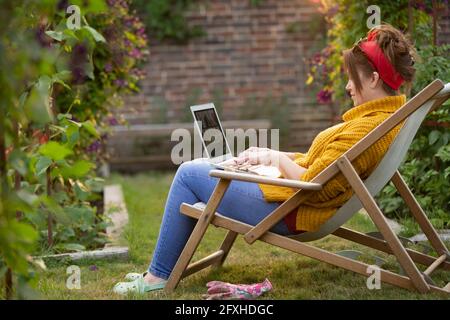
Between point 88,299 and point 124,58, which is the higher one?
point 124,58

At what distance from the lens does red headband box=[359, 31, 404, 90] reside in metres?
3.16

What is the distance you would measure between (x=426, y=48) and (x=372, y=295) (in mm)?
2028

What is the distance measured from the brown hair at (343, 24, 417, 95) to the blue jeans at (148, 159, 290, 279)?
643 millimetres

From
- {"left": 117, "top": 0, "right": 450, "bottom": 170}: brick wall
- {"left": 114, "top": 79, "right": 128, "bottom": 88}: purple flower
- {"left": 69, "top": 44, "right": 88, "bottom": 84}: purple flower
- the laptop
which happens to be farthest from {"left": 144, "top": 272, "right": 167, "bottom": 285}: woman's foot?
{"left": 117, "top": 0, "right": 450, "bottom": 170}: brick wall

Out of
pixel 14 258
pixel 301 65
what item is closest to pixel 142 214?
pixel 14 258

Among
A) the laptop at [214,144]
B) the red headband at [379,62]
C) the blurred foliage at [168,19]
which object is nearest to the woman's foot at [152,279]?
the laptop at [214,144]

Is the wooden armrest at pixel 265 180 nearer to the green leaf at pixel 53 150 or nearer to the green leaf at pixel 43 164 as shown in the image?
the green leaf at pixel 53 150

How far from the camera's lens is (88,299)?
3191 millimetres

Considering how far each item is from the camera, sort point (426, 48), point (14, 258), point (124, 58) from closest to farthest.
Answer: point (14, 258)
point (426, 48)
point (124, 58)

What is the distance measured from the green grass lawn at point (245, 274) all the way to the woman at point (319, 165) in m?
0.22

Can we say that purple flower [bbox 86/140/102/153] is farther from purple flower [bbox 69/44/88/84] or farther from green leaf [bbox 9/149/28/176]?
green leaf [bbox 9/149/28/176]

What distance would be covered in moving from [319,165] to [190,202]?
614 millimetres
